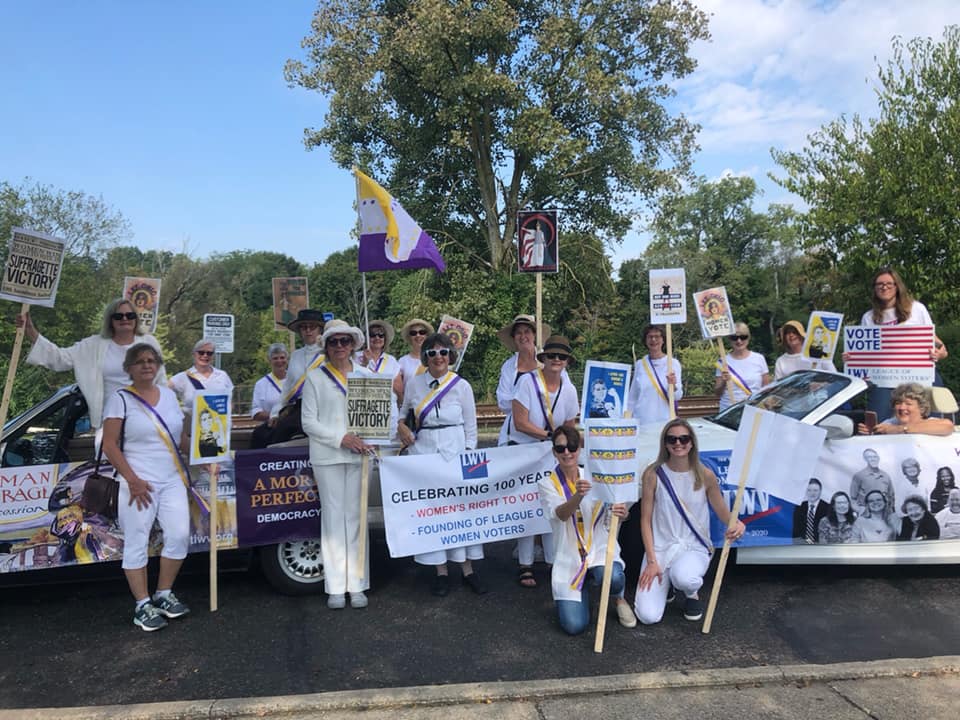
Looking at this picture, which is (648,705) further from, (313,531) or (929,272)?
(929,272)

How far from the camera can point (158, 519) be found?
448 centimetres

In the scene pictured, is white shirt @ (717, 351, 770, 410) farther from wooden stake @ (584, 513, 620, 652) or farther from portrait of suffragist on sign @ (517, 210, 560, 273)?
wooden stake @ (584, 513, 620, 652)

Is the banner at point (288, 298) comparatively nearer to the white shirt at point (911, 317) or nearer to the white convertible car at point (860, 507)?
the white convertible car at point (860, 507)

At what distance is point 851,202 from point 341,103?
13792 millimetres

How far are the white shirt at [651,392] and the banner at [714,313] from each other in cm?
62

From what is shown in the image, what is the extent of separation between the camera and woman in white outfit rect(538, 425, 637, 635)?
4.19 m

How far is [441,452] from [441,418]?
25cm

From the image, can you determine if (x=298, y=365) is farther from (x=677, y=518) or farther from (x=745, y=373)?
(x=745, y=373)

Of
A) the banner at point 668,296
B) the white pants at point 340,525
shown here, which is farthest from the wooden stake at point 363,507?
the banner at point 668,296

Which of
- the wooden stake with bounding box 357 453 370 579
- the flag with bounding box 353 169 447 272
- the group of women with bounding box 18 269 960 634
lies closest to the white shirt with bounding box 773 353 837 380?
the group of women with bounding box 18 269 960 634

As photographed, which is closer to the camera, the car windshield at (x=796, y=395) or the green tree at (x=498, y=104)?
the car windshield at (x=796, y=395)

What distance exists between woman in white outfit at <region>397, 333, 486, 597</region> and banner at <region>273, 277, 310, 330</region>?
3.35 meters

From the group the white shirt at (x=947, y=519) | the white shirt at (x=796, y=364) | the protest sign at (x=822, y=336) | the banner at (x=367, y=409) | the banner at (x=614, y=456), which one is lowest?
the white shirt at (x=947, y=519)

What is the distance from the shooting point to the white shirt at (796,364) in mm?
6637
